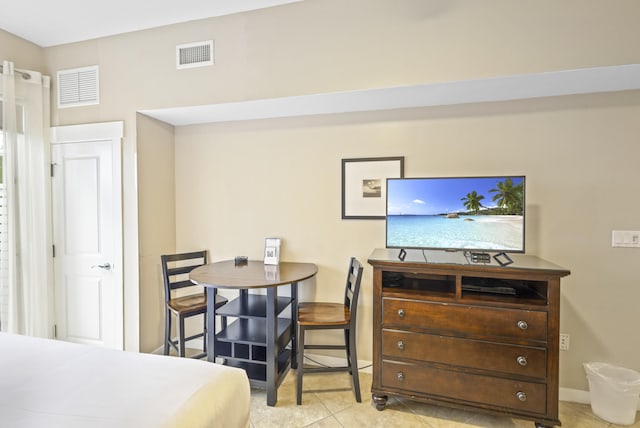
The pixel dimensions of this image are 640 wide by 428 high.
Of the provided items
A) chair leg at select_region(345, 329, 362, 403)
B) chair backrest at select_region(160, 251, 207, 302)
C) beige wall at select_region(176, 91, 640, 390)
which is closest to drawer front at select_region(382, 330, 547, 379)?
chair leg at select_region(345, 329, 362, 403)

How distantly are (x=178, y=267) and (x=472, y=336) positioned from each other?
2603mm

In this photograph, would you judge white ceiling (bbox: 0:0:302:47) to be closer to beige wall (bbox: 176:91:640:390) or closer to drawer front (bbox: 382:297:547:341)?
beige wall (bbox: 176:91:640:390)

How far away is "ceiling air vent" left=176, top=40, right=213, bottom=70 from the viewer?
2438 millimetres

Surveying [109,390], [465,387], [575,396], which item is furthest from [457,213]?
[109,390]

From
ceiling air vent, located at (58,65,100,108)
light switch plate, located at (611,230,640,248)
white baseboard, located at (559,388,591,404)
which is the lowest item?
white baseboard, located at (559,388,591,404)

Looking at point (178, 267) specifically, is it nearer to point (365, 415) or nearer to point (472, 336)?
point (365, 415)

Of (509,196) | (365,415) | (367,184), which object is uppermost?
(367,184)

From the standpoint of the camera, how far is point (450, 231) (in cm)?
214

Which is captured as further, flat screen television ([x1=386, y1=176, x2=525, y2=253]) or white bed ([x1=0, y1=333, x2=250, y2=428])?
flat screen television ([x1=386, y1=176, x2=525, y2=253])

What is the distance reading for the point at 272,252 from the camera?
272 centimetres

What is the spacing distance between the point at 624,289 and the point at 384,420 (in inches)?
77.1

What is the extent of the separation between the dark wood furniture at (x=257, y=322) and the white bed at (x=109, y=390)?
0.75 meters

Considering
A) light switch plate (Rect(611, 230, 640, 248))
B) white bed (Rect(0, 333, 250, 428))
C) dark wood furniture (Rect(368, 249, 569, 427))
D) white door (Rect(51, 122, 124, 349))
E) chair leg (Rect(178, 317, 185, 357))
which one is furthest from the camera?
white door (Rect(51, 122, 124, 349))

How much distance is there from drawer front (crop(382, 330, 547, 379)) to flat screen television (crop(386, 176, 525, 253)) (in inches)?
24.0
